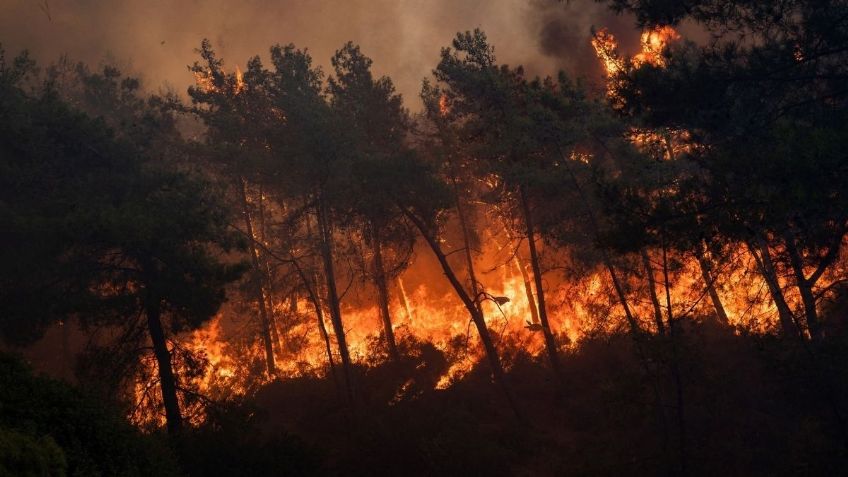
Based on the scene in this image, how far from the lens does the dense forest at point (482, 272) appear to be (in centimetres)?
895

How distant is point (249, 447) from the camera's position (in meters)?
12.8

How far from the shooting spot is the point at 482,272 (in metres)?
17.7

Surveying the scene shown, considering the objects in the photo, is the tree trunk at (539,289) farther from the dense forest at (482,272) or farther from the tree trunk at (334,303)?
the tree trunk at (334,303)

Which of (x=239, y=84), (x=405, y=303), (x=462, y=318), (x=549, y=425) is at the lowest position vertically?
(x=549, y=425)

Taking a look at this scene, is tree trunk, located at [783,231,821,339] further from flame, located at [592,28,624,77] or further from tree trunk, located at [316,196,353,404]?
tree trunk, located at [316,196,353,404]

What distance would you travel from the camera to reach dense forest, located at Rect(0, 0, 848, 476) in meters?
8.95

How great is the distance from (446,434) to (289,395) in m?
9.05

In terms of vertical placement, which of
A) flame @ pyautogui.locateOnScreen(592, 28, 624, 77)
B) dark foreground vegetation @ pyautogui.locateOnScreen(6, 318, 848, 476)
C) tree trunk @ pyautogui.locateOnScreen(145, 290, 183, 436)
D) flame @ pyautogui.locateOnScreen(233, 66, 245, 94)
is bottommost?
dark foreground vegetation @ pyautogui.locateOnScreen(6, 318, 848, 476)

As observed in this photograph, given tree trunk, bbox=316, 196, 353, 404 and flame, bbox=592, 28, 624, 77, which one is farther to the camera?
tree trunk, bbox=316, 196, 353, 404

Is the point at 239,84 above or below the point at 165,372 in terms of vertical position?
above

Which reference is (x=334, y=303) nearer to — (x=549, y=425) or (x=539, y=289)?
(x=539, y=289)

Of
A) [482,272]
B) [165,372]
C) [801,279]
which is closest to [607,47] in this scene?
[482,272]

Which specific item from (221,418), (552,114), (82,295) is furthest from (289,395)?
(552,114)

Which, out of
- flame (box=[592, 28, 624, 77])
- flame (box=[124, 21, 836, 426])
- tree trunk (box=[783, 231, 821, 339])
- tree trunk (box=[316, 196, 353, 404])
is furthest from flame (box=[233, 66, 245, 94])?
tree trunk (box=[783, 231, 821, 339])
